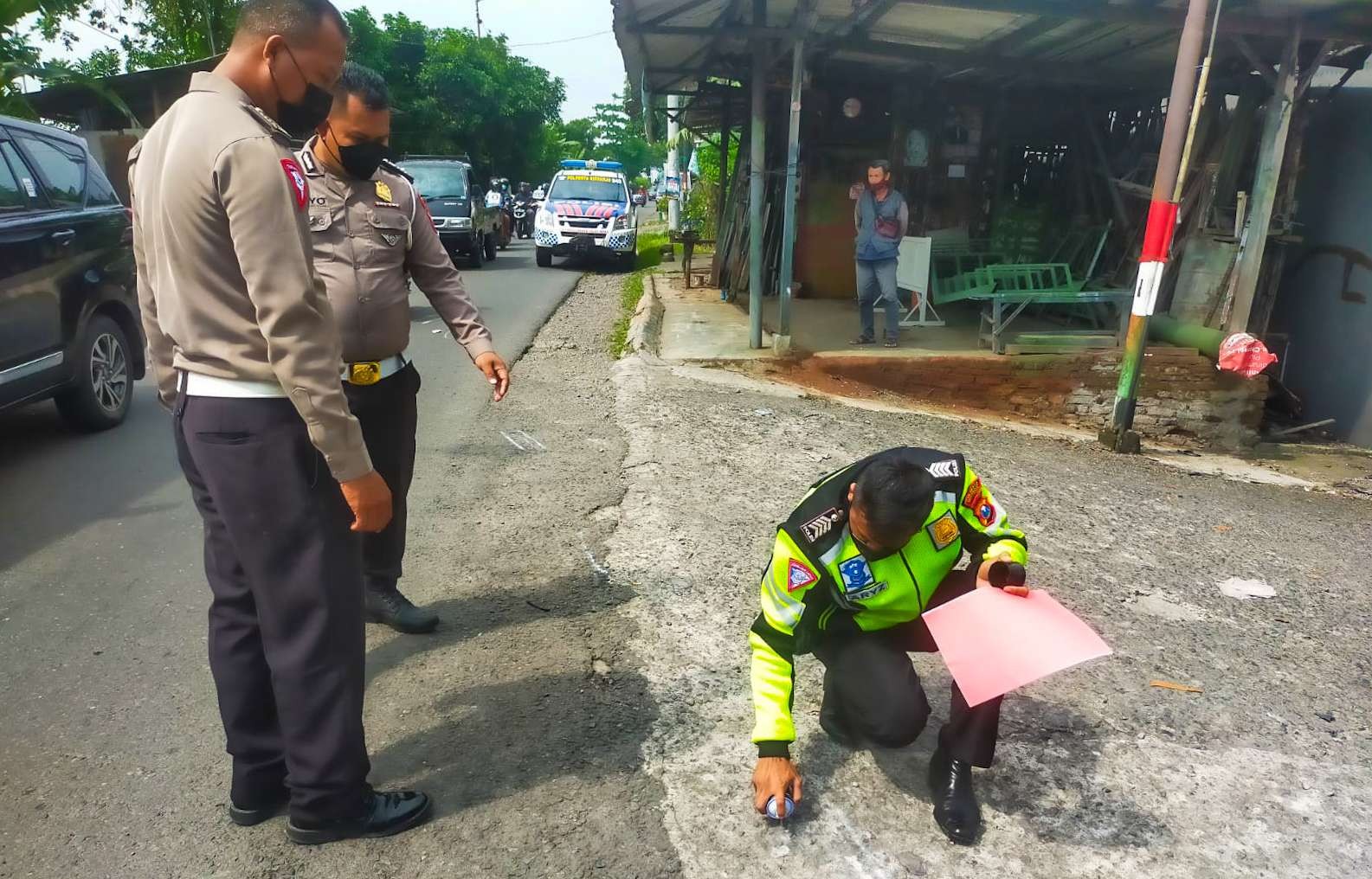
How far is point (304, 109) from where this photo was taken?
1904mm

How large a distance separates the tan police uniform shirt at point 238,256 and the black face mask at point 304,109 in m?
0.08

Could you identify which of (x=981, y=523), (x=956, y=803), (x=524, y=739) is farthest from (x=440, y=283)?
(x=956, y=803)

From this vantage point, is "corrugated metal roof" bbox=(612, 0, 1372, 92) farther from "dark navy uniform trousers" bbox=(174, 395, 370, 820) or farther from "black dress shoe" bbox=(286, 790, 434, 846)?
"black dress shoe" bbox=(286, 790, 434, 846)

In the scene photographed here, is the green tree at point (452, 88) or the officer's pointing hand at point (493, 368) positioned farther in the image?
the green tree at point (452, 88)

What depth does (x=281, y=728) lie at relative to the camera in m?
2.04

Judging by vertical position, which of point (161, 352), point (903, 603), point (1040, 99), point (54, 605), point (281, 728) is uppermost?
point (1040, 99)

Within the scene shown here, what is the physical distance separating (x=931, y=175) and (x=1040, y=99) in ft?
4.70

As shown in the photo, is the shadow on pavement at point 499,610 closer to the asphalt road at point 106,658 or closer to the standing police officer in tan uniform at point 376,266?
the asphalt road at point 106,658

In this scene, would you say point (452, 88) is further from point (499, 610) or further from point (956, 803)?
point (956, 803)

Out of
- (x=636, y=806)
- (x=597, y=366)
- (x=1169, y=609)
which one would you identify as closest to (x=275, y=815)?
(x=636, y=806)

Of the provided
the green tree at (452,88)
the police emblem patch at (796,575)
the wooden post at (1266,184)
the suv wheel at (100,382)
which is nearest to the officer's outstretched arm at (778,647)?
the police emblem patch at (796,575)

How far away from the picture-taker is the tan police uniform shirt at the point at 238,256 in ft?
5.45

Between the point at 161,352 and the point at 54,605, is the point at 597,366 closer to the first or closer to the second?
the point at 54,605

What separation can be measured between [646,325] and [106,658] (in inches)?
248
